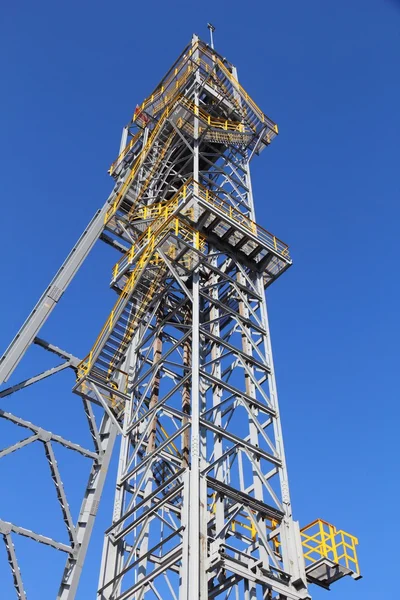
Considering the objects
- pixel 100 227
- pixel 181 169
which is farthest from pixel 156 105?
pixel 100 227

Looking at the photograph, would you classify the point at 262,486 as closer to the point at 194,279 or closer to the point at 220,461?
the point at 220,461

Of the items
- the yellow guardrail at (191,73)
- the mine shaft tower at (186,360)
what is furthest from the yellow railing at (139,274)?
the yellow guardrail at (191,73)

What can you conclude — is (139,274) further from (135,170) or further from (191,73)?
(191,73)

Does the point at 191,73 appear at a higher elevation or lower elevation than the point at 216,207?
higher

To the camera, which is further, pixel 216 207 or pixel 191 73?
pixel 191 73

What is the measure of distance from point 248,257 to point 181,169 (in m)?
5.34

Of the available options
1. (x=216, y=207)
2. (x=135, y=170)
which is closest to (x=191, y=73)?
(x=135, y=170)

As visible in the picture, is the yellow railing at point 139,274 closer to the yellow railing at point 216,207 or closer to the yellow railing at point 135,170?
the yellow railing at point 216,207

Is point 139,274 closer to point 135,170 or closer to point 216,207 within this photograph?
point 216,207

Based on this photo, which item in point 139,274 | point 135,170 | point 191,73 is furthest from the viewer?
point 191,73

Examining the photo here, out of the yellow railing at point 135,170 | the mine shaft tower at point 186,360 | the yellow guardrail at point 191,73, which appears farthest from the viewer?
the yellow guardrail at point 191,73

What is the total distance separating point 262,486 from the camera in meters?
15.4

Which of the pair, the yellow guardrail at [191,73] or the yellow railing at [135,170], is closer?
the yellow railing at [135,170]

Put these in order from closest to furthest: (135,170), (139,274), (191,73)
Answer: (139,274) → (135,170) → (191,73)
